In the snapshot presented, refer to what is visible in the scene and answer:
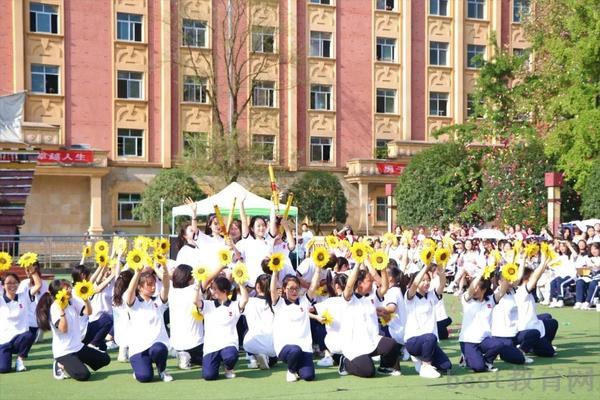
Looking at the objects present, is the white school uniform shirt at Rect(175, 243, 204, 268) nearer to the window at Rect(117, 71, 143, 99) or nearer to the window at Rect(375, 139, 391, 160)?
the window at Rect(117, 71, 143, 99)

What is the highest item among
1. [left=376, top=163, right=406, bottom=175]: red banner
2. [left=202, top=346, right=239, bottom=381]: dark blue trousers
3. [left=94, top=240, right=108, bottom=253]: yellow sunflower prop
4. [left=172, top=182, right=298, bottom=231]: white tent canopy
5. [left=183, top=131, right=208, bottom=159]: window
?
[left=183, top=131, right=208, bottom=159]: window

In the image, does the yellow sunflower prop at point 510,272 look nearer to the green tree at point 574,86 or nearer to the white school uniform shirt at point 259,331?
the white school uniform shirt at point 259,331

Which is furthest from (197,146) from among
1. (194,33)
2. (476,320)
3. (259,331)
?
(476,320)

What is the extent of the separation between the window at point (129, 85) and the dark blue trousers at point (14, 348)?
28.5 metres

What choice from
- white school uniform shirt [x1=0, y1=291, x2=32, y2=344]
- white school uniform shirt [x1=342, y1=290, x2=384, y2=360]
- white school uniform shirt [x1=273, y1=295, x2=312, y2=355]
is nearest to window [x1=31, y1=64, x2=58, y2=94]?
white school uniform shirt [x1=0, y1=291, x2=32, y2=344]

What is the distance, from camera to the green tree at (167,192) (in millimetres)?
34656

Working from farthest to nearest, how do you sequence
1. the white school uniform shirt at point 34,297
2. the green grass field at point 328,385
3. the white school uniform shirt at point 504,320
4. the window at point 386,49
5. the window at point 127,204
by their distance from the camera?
the window at point 386,49, the window at point 127,204, the white school uniform shirt at point 34,297, the white school uniform shirt at point 504,320, the green grass field at point 328,385

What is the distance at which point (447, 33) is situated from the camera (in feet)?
142

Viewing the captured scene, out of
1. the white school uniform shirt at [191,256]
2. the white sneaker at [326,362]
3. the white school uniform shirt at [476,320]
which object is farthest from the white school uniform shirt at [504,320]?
the white school uniform shirt at [191,256]

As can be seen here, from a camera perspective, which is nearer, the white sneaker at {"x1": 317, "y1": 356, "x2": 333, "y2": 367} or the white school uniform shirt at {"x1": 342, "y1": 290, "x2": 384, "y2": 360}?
the white school uniform shirt at {"x1": 342, "y1": 290, "x2": 384, "y2": 360}

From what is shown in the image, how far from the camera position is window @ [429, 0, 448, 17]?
142ft

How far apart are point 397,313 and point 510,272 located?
145 cm

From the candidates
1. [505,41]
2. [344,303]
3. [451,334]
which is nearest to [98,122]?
[505,41]

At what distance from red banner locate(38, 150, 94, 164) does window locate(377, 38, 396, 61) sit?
1578cm
